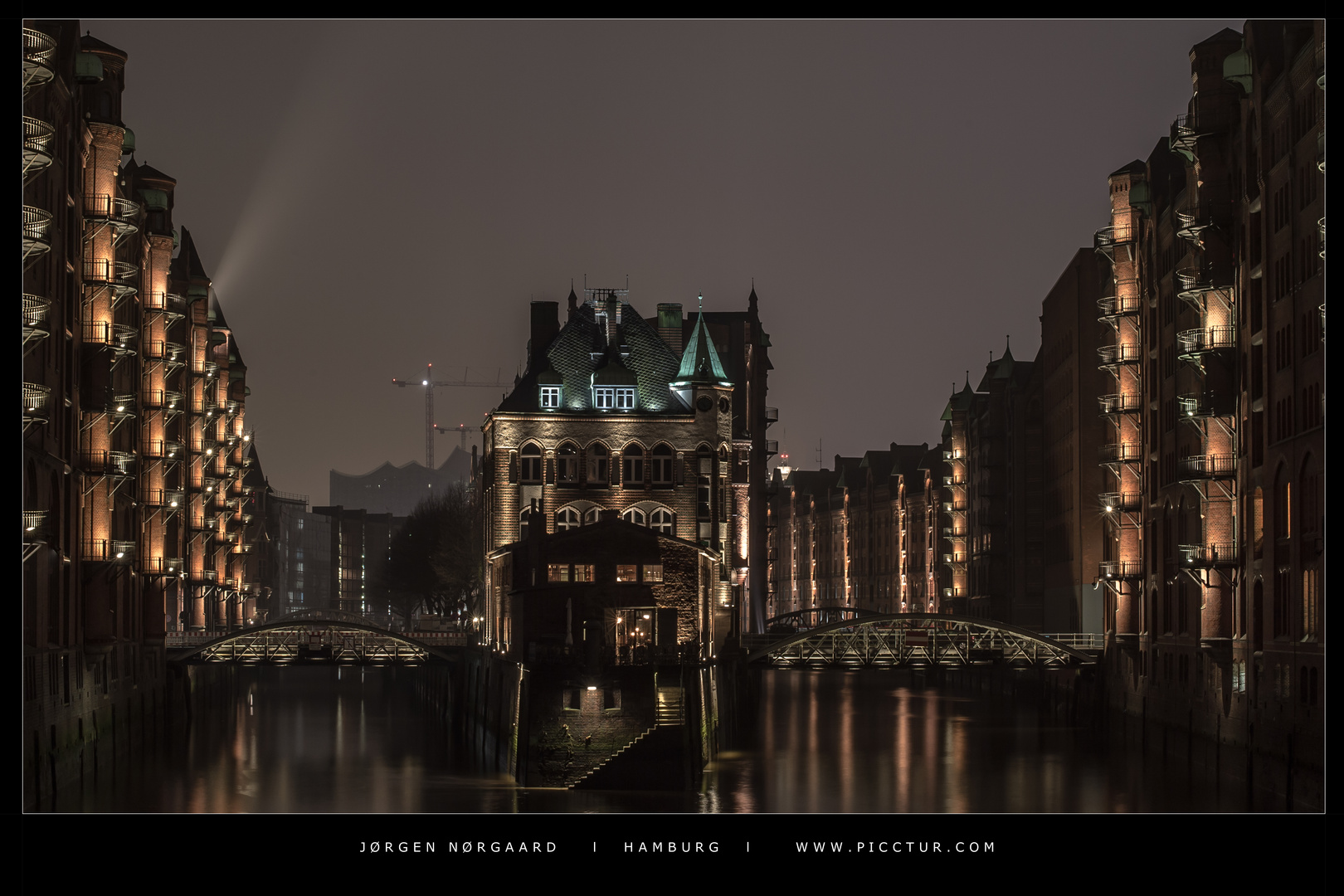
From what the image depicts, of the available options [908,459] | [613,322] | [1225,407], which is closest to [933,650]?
[613,322]

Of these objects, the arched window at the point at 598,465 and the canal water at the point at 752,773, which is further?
the arched window at the point at 598,465

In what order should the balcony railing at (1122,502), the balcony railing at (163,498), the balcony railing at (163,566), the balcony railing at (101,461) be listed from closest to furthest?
1. the balcony railing at (101,461)
2. the balcony railing at (1122,502)
3. the balcony railing at (163,566)
4. the balcony railing at (163,498)

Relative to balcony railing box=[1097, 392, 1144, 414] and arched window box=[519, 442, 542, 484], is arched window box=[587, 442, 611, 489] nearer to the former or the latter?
arched window box=[519, 442, 542, 484]

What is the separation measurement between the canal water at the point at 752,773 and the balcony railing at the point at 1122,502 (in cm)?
1009

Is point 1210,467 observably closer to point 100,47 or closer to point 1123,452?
point 1123,452

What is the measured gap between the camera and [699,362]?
305 feet

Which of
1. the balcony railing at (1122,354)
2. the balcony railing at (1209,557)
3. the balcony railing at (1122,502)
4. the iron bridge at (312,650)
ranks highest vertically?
the balcony railing at (1122,354)

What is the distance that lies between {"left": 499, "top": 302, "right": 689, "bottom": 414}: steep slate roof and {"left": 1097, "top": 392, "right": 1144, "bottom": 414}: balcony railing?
21819mm

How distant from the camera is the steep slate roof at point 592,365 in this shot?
302 ft

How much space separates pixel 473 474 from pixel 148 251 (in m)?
83.5

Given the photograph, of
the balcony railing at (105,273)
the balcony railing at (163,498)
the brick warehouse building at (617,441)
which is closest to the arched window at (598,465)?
the brick warehouse building at (617,441)

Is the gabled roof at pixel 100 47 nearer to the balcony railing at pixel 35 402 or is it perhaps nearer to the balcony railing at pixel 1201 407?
the balcony railing at pixel 35 402

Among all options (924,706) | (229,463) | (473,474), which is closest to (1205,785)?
(924,706)

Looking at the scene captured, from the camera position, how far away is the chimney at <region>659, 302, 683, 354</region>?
100625mm
